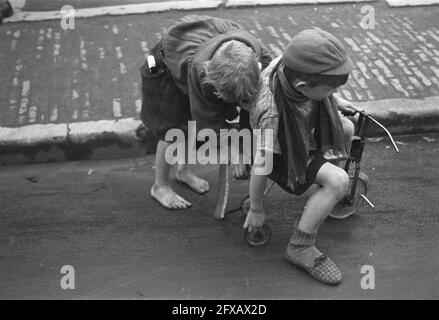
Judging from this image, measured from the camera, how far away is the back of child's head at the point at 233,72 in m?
2.75

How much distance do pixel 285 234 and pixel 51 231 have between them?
1.46 m

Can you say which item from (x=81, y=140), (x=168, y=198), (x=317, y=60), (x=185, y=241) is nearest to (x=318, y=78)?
(x=317, y=60)

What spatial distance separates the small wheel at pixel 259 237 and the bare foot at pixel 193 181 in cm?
66

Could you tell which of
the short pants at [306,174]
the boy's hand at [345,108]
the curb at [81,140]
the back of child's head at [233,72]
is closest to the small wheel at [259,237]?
the short pants at [306,174]

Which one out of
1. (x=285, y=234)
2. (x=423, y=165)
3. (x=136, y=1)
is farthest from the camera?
(x=136, y=1)

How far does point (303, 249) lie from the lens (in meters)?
3.22

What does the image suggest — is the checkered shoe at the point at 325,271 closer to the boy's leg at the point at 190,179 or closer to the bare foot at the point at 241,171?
the bare foot at the point at 241,171

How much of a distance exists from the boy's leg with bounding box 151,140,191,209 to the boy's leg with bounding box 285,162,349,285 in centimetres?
86

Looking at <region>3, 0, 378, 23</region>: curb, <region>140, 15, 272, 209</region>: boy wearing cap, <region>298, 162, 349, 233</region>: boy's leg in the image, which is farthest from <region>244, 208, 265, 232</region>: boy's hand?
<region>3, 0, 378, 23</region>: curb

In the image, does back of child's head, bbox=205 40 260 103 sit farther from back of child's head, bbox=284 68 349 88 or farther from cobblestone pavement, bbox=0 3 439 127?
cobblestone pavement, bbox=0 3 439 127

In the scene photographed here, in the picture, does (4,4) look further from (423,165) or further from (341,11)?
(423,165)
